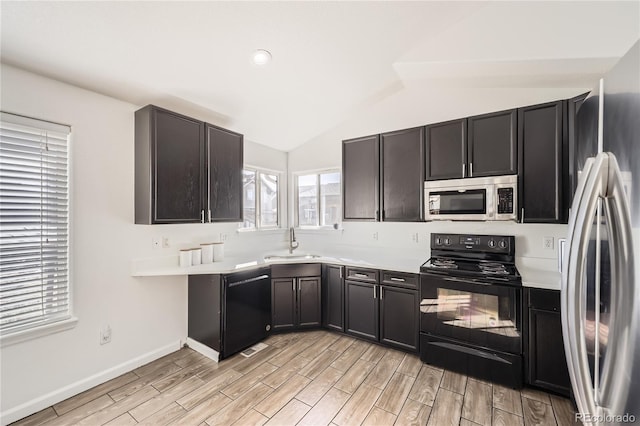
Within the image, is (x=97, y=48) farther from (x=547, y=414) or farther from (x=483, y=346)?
(x=547, y=414)

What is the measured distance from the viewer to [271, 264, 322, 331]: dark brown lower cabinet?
317 centimetres

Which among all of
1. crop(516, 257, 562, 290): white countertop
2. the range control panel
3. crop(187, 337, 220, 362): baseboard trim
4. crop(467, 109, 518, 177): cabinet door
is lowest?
crop(187, 337, 220, 362): baseboard trim

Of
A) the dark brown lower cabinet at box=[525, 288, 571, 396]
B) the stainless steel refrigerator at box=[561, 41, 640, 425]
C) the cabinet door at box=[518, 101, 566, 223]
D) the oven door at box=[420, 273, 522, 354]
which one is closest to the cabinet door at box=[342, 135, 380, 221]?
the oven door at box=[420, 273, 522, 354]

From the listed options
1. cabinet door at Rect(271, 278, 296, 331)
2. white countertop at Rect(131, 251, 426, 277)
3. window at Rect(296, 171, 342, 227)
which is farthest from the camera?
window at Rect(296, 171, 342, 227)

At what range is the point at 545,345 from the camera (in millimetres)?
2092

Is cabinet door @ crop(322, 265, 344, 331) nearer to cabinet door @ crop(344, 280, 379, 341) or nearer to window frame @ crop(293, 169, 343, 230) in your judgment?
cabinet door @ crop(344, 280, 379, 341)

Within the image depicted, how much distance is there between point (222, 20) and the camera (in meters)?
1.76

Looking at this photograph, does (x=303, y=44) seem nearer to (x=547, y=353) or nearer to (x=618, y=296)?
(x=618, y=296)

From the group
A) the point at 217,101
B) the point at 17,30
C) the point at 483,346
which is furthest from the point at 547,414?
the point at 17,30

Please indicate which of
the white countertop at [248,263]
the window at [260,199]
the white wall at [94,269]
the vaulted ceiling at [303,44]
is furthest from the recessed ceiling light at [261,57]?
the white countertop at [248,263]

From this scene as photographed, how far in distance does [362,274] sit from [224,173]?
187 centimetres

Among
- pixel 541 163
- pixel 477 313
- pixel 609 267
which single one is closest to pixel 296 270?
pixel 477 313

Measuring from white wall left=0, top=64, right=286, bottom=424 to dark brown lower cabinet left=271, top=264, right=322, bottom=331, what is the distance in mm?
1119

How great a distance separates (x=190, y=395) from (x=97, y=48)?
2.59 m
